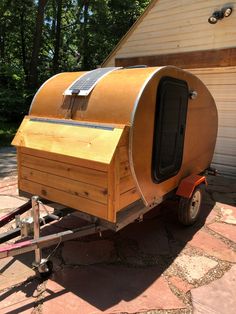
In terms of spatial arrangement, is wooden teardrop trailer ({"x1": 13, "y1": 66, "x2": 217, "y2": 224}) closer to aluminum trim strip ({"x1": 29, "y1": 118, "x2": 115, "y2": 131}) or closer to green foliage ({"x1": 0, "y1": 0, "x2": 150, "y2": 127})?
aluminum trim strip ({"x1": 29, "y1": 118, "x2": 115, "y2": 131})

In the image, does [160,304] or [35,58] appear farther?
[35,58]

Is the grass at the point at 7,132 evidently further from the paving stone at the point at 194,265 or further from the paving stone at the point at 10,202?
the paving stone at the point at 194,265

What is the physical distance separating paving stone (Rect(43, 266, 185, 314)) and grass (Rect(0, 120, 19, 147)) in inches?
329

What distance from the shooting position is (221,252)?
171 inches

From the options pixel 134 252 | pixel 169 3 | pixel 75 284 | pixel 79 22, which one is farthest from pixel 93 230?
pixel 79 22

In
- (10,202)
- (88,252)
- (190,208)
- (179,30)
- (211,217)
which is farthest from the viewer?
(179,30)

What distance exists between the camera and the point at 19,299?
3.24m

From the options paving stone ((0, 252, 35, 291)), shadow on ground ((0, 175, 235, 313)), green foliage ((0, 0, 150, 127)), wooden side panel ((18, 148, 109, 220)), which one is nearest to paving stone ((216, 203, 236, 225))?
shadow on ground ((0, 175, 235, 313))

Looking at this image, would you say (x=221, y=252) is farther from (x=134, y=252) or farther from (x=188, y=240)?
(x=134, y=252)

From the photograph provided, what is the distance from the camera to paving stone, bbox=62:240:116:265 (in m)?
3.99

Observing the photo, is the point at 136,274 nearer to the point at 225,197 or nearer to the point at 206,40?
the point at 225,197

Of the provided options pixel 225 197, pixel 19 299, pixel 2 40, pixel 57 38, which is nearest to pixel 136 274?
pixel 19 299

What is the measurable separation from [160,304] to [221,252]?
4.68 ft

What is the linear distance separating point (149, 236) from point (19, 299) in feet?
6.65
